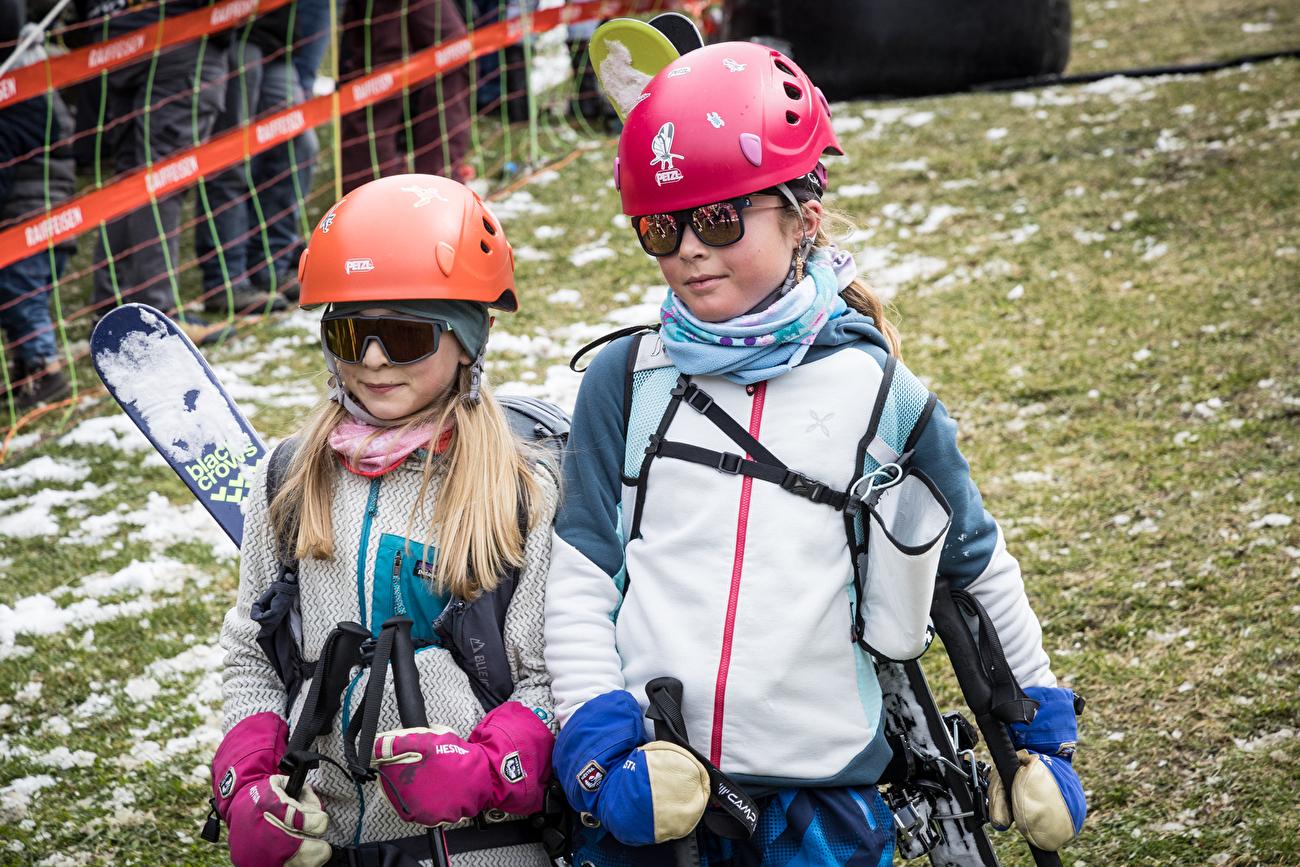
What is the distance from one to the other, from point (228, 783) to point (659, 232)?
1.22 m

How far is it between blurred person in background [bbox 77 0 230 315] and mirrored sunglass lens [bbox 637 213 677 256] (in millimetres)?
4731

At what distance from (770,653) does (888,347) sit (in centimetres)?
58

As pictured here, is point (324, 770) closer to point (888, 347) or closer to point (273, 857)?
point (273, 857)

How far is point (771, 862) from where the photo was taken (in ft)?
6.00

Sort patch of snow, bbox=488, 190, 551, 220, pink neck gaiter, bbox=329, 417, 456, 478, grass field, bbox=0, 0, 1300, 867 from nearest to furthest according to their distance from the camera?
pink neck gaiter, bbox=329, 417, 456, 478 < grass field, bbox=0, 0, 1300, 867 < patch of snow, bbox=488, 190, 551, 220

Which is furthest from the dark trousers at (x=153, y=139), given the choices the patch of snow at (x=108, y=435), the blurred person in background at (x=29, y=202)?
the patch of snow at (x=108, y=435)

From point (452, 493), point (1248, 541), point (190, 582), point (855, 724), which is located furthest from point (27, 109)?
point (1248, 541)

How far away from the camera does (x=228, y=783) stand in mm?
1867

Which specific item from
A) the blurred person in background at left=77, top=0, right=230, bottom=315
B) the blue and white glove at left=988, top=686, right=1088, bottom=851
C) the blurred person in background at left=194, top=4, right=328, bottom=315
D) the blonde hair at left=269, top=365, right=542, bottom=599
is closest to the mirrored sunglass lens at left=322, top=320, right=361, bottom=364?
the blonde hair at left=269, top=365, right=542, bottom=599

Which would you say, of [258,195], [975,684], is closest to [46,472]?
[258,195]

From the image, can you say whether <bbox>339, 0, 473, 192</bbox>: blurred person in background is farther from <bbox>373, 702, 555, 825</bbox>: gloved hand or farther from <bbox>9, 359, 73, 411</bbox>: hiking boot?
<bbox>373, 702, 555, 825</bbox>: gloved hand

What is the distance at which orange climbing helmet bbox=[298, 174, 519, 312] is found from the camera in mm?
2041

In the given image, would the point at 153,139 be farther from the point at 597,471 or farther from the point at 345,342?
the point at 597,471

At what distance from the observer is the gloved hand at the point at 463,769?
1.73 m
